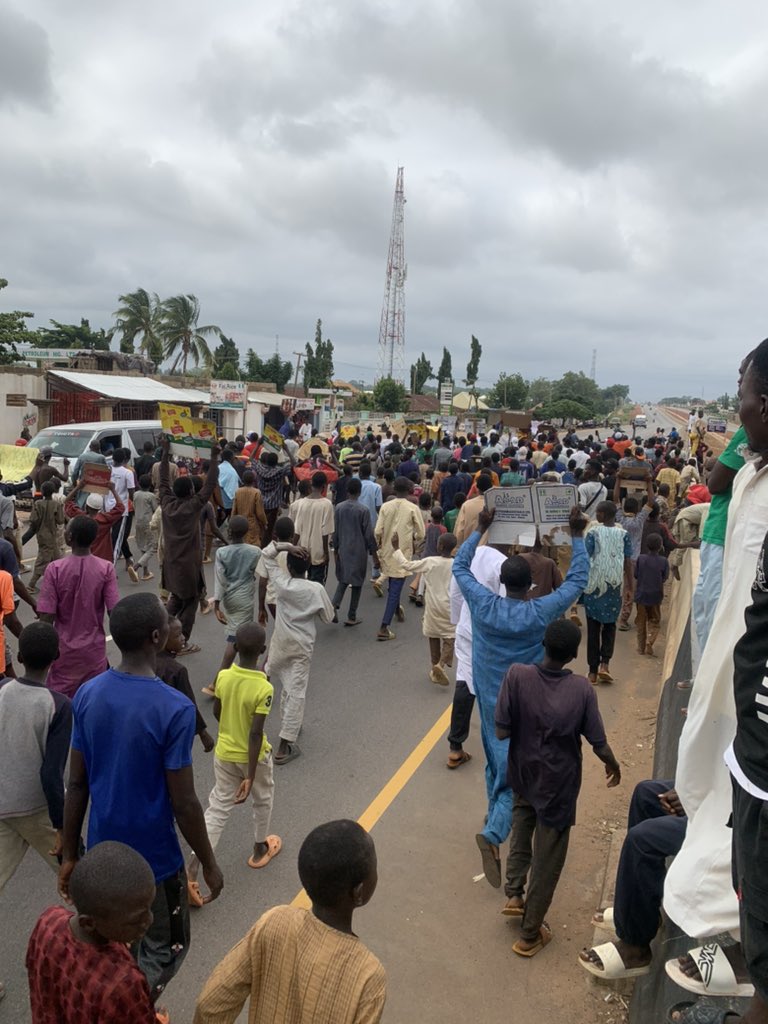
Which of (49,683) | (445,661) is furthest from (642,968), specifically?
(445,661)

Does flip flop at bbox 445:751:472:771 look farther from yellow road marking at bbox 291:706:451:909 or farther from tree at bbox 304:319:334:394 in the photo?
tree at bbox 304:319:334:394

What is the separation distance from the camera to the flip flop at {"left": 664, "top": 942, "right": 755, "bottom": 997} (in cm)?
230

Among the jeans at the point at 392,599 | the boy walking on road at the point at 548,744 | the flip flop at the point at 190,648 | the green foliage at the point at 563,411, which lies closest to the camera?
the boy walking on road at the point at 548,744

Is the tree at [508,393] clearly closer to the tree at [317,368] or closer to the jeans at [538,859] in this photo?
the tree at [317,368]

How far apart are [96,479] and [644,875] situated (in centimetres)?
708

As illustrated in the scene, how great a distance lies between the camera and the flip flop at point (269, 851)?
4.40 meters

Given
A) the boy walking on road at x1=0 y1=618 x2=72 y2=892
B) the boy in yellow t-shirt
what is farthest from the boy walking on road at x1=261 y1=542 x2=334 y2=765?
the boy walking on road at x1=0 y1=618 x2=72 y2=892

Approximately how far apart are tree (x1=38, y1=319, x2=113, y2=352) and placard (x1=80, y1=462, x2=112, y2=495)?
152 ft

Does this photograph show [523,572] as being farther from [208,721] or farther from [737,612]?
[208,721]

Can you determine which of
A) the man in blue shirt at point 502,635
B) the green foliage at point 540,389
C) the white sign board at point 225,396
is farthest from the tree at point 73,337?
the green foliage at point 540,389

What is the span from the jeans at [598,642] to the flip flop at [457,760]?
7.87 ft

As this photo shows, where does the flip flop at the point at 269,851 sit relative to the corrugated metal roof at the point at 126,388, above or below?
below

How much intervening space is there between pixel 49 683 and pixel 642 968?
396 cm

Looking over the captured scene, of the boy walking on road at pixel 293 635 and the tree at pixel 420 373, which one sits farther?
the tree at pixel 420 373
